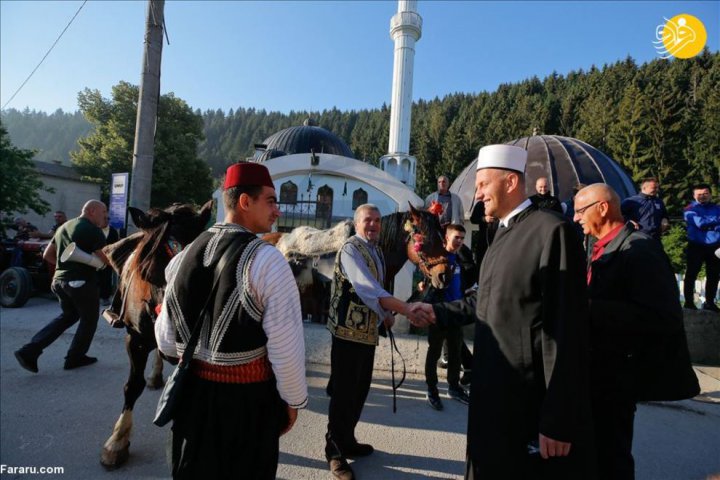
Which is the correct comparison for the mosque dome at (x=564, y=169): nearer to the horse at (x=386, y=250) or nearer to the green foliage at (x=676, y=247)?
the green foliage at (x=676, y=247)

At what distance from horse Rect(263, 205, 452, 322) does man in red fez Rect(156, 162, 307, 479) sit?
2.16 metres

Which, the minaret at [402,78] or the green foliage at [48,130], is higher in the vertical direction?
the green foliage at [48,130]

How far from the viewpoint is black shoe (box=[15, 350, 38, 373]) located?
449cm

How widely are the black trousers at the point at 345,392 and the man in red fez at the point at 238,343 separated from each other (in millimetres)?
1151

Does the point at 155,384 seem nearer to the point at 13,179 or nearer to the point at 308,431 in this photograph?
the point at 308,431

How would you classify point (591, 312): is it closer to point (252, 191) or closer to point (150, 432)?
point (252, 191)

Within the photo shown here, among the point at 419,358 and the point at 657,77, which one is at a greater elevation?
the point at 657,77

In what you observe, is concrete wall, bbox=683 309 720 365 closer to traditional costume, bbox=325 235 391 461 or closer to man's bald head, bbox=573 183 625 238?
man's bald head, bbox=573 183 625 238

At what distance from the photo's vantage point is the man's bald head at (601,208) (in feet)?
7.98

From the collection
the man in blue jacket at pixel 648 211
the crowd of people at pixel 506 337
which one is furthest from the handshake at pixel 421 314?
the man in blue jacket at pixel 648 211

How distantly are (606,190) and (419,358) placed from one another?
4.07 m

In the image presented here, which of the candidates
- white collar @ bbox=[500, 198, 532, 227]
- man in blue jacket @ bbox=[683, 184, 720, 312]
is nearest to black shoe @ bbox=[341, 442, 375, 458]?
white collar @ bbox=[500, 198, 532, 227]

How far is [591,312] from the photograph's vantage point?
6.93 feet

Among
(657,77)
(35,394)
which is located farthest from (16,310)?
(657,77)
